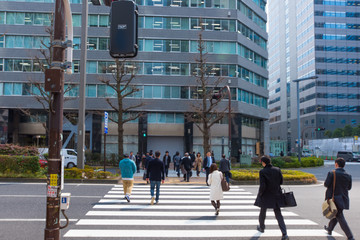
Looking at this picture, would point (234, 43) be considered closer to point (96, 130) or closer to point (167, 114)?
point (167, 114)

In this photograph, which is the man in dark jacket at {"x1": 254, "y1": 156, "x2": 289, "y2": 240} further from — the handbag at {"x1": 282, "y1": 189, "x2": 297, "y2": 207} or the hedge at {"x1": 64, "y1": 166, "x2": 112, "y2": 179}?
the hedge at {"x1": 64, "y1": 166, "x2": 112, "y2": 179}

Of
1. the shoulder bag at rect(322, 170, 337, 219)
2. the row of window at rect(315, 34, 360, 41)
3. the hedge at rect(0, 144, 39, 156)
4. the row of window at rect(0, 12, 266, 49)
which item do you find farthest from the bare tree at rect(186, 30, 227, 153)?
the row of window at rect(315, 34, 360, 41)

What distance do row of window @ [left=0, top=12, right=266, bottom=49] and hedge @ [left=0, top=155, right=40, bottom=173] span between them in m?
24.5

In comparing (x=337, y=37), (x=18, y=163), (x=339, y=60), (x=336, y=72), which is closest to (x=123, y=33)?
(x=18, y=163)

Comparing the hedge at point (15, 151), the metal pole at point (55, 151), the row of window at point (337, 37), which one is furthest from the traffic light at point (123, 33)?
the row of window at point (337, 37)

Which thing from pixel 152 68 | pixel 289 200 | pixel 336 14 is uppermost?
pixel 336 14

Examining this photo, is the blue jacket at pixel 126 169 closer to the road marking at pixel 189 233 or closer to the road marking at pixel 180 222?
the road marking at pixel 180 222

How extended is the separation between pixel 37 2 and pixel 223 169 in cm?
3388

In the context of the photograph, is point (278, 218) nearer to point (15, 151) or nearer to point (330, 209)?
point (330, 209)

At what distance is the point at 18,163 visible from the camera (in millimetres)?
17000

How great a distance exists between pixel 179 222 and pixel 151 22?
34.1m

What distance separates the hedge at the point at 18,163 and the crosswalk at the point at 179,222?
25.3 ft

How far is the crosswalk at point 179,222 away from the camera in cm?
679

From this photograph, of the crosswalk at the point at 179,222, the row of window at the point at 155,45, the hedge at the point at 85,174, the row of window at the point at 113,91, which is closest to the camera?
the crosswalk at the point at 179,222
